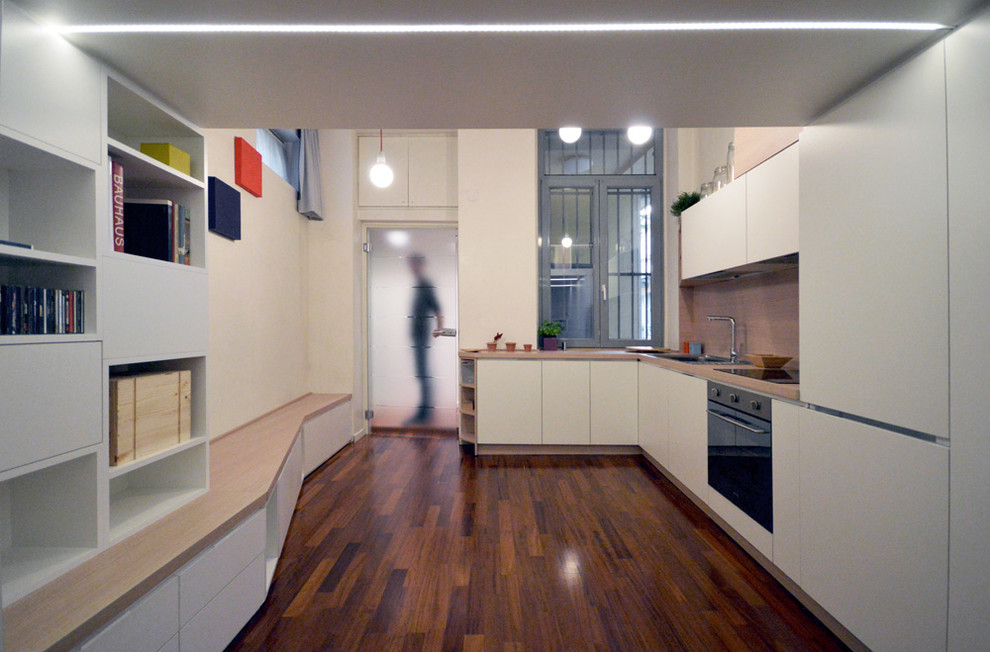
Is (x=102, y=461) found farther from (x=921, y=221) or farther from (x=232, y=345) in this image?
(x=921, y=221)

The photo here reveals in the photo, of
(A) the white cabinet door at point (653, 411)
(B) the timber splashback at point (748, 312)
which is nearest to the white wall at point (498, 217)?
(A) the white cabinet door at point (653, 411)

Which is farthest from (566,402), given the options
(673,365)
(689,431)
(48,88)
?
(48,88)

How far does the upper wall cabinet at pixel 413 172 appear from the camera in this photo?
459cm

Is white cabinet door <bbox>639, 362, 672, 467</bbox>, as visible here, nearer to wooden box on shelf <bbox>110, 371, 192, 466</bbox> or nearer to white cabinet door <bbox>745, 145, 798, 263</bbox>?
white cabinet door <bbox>745, 145, 798, 263</bbox>

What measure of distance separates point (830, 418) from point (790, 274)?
127 cm

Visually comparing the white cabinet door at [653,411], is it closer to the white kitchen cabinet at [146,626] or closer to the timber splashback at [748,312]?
the timber splashback at [748,312]

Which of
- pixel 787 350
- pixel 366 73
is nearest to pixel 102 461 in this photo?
pixel 366 73

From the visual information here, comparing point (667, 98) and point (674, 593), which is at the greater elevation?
point (667, 98)

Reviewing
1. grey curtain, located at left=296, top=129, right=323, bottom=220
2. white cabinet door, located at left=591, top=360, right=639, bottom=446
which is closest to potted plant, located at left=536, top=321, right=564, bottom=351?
white cabinet door, located at left=591, top=360, right=639, bottom=446

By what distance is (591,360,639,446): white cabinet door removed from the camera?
13.0 feet

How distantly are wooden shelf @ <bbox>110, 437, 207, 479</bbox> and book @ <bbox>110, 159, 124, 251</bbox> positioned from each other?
734mm

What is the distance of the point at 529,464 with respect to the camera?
3838mm

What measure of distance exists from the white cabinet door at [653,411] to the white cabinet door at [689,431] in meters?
0.11

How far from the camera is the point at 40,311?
1.29 meters
